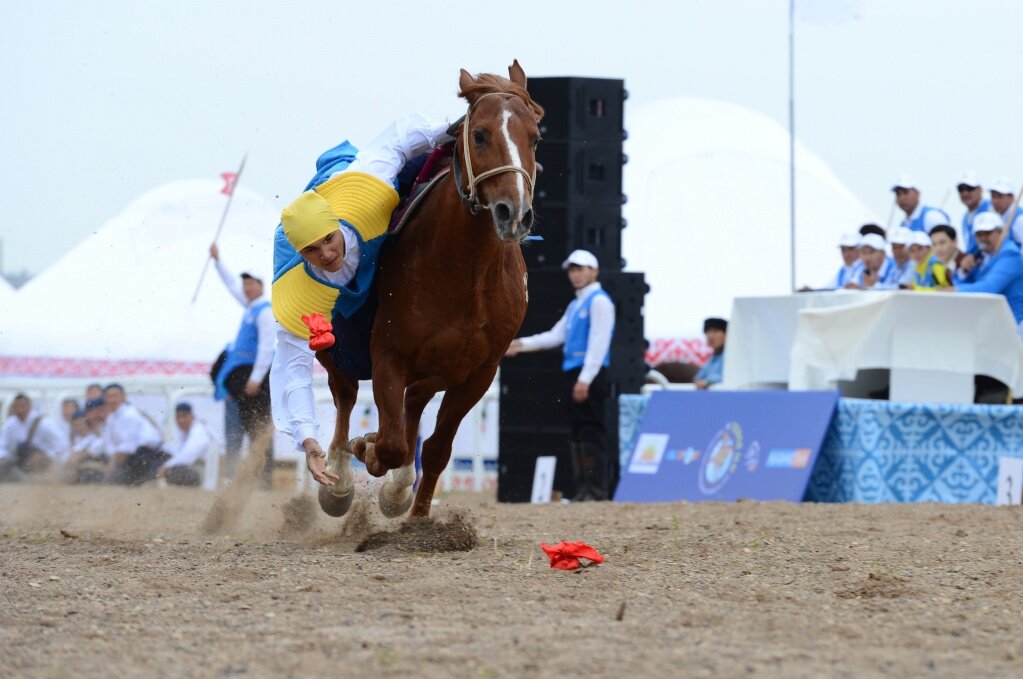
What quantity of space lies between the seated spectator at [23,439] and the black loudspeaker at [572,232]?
5.98 m

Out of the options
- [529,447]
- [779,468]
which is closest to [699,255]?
[529,447]

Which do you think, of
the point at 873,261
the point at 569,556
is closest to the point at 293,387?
the point at 569,556

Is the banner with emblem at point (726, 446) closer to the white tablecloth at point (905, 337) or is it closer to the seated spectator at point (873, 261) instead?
the white tablecloth at point (905, 337)

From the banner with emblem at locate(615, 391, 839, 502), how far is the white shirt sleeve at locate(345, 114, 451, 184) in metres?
4.27

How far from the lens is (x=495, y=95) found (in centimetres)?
563

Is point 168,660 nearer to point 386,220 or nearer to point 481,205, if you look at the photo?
point 481,205

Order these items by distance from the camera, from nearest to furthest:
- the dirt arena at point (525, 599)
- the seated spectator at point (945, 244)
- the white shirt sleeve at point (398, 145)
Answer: the dirt arena at point (525, 599) < the white shirt sleeve at point (398, 145) < the seated spectator at point (945, 244)

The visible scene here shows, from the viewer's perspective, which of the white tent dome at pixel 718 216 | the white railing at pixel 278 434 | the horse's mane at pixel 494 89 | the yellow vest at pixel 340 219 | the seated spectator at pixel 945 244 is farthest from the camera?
the white tent dome at pixel 718 216

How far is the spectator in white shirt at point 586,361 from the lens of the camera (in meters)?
10.8

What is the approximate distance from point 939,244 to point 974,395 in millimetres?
1237

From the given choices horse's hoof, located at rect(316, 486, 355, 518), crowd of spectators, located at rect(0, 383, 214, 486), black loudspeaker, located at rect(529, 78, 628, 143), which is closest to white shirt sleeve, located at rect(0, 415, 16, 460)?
crowd of spectators, located at rect(0, 383, 214, 486)

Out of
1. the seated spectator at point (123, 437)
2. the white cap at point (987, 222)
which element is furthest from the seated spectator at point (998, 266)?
the seated spectator at point (123, 437)

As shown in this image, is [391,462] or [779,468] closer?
[391,462]

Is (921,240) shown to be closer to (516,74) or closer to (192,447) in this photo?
(516,74)
